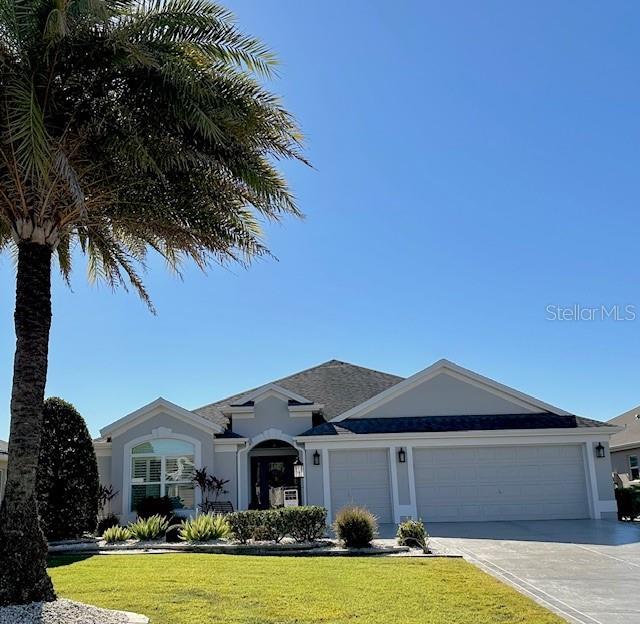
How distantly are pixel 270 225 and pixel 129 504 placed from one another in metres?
13.3

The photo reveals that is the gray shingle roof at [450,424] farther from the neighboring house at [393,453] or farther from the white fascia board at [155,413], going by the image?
the white fascia board at [155,413]

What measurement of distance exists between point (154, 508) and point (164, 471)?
53.5 inches

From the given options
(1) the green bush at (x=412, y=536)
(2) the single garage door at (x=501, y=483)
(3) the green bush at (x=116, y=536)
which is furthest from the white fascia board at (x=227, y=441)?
(1) the green bush at (x=412, y=536)

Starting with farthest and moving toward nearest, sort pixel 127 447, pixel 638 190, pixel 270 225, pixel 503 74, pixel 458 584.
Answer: pixel 127 447
pixel 638 190
pixel 503 74
pixel 270 225
pixel 458 584

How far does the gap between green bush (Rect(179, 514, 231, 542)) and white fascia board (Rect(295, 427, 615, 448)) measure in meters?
4.74

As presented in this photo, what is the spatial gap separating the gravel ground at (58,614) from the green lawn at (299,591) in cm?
64

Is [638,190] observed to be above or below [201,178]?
above

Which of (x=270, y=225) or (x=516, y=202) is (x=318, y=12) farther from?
(x=516, y=202)

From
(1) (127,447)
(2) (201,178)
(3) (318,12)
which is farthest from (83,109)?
(1) (127,447)

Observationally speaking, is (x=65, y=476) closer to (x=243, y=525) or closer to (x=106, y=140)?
(x=243, y=525)

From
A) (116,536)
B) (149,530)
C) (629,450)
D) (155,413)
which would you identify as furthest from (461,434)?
(629,450)

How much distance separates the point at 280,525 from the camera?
14805 mm

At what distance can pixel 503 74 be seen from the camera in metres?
13.5

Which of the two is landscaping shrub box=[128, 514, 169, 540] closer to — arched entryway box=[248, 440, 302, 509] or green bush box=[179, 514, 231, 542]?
green bush box=[179, 514, 231, 542]
